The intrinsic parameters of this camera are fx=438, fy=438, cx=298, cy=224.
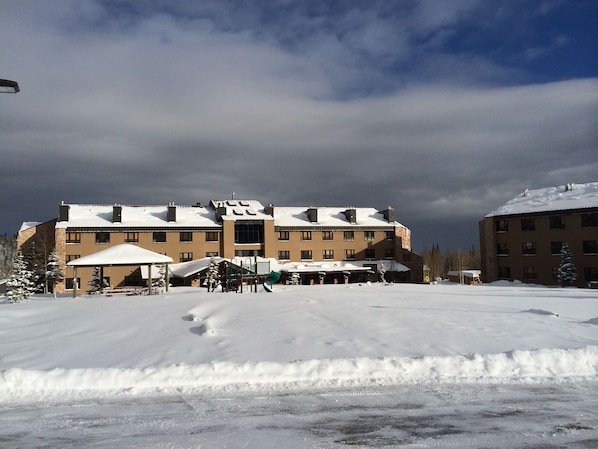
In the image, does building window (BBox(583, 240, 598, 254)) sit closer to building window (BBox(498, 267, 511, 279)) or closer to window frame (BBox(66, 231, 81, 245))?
building window (BBox(498, 267, 511, 279))

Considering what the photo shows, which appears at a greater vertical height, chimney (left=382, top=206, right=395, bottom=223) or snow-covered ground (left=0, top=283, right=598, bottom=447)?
chimney (left=382, top=206, right=395, bottom=223)

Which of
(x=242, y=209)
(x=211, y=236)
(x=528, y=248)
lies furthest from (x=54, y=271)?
(x=528, y=248)

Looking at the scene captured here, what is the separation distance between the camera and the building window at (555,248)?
5028 cm

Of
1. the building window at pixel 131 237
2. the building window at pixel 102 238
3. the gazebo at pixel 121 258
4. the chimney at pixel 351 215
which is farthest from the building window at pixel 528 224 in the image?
the building window at pixel 102 238

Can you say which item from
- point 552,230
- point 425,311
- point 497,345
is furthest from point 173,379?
point 552,230

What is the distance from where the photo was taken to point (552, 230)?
5094 centimetres

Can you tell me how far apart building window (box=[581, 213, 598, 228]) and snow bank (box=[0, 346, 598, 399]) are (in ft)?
147

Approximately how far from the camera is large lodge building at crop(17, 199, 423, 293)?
168 ft

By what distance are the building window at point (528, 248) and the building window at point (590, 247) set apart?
521cm

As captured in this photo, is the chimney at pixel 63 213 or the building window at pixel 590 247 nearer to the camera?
the building window at pixel 590 247

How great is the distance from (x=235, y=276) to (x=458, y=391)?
958 inches

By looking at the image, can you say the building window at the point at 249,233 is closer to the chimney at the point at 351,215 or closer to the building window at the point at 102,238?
the chimney at the point at 351,215

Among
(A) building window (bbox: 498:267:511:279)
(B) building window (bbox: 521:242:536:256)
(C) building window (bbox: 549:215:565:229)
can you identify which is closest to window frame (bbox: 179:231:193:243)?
(A) building window (bbox: 498:267:511:279)

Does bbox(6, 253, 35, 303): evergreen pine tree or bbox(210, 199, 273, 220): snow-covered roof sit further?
bbox(210, 199, 273, 220): snow-covered roof
